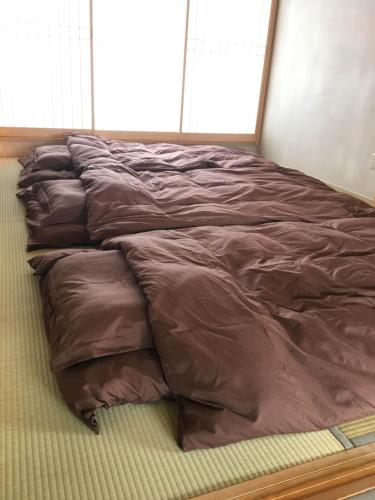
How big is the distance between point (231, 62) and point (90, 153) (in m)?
2.14

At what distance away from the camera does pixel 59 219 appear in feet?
6.93

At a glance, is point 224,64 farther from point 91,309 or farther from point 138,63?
point 91,309

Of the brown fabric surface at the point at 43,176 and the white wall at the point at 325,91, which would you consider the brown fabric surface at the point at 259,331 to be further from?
the white wall at the point at 325,91

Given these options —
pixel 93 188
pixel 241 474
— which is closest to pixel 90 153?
pixel 93 188

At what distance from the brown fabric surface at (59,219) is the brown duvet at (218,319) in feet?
0.44

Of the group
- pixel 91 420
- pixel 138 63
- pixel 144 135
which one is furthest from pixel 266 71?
pixel 91 420

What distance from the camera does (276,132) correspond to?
416cm

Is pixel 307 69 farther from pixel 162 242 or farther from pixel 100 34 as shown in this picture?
pixel 162 242

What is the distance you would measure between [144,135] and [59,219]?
219 centimetres

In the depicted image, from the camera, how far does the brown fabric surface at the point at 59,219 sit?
207 centimetres

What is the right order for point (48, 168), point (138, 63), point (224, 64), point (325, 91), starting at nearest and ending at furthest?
point (48, 168) → point (325, 91) → point (138, 63) → point (224, 64)

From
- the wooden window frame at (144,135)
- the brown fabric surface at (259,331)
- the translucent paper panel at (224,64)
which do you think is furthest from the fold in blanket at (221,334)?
the translucent paper panel at (224,64)

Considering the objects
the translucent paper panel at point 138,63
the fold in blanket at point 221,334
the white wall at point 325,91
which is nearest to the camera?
the fold in blanket at point 221,334

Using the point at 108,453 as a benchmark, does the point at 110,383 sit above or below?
above
